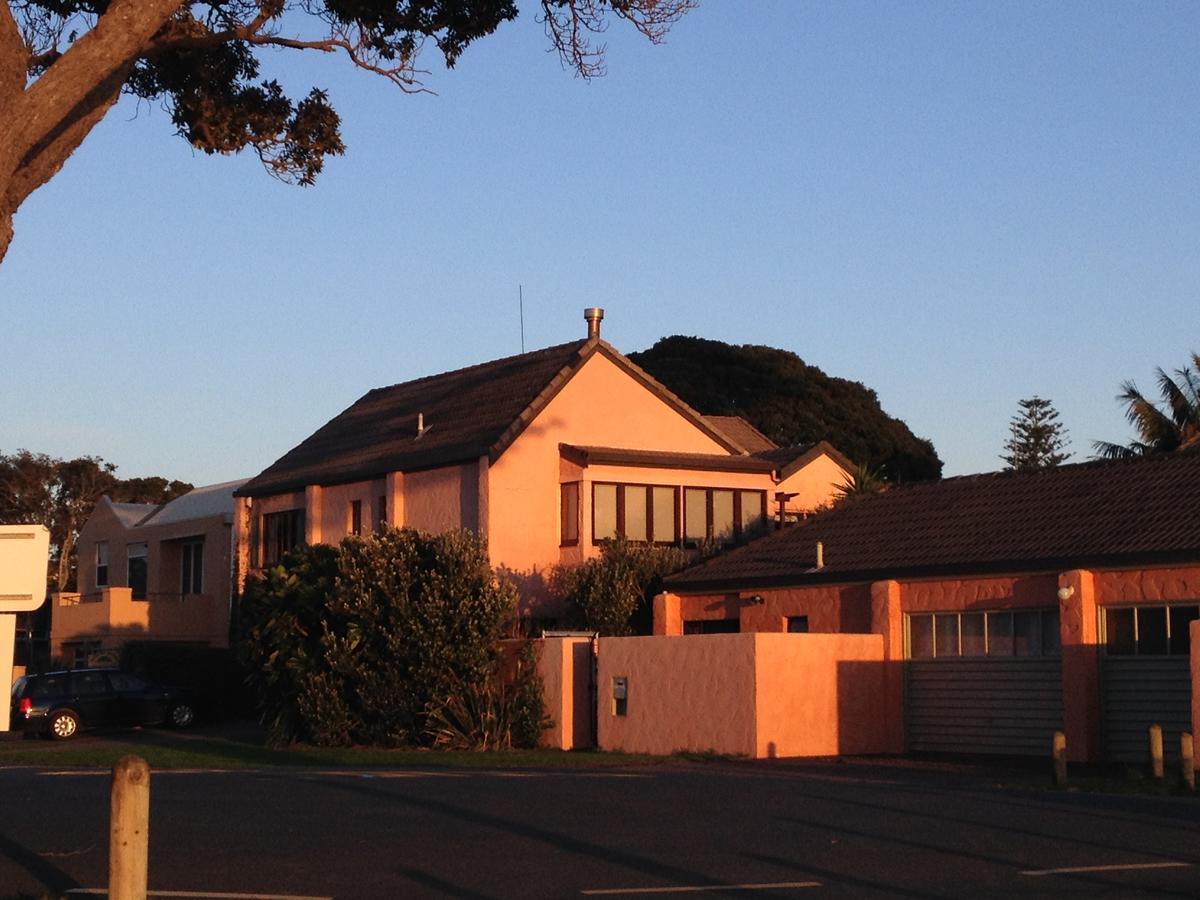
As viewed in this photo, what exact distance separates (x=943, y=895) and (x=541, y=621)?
25591 mm

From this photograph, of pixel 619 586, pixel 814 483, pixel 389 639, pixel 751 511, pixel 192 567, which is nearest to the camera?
pixel 389 639

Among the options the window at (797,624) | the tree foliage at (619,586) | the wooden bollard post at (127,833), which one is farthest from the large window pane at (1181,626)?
the wooden bollard post at (127,833)

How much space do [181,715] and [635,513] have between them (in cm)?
1113

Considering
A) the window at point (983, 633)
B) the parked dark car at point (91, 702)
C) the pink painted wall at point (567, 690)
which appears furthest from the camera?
the parked dark car at point (91, 702)

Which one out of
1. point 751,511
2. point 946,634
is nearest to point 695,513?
point 751,511

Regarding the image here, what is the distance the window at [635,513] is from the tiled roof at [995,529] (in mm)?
3446

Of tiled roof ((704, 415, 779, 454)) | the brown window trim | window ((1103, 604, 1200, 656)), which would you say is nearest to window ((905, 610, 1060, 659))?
window ((1103, 604, 1200, 656))

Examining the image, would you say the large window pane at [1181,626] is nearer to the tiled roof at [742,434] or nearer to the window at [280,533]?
the window at [280,533]

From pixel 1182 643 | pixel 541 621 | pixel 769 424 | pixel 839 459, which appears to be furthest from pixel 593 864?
pixel 769 424

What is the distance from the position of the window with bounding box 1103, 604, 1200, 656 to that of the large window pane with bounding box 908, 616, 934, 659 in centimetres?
352

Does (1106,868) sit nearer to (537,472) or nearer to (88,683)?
(537,472)

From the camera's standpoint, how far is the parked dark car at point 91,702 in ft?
118

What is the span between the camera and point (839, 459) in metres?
46.8

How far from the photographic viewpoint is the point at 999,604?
27312 mm
